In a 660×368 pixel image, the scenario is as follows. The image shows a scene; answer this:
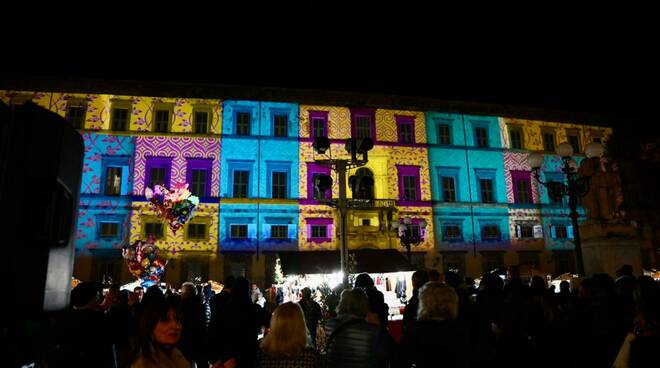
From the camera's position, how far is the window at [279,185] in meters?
29.1

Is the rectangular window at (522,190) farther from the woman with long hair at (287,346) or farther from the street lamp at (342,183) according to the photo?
the woman with long hair at (287,346)

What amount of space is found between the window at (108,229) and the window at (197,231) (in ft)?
14.4

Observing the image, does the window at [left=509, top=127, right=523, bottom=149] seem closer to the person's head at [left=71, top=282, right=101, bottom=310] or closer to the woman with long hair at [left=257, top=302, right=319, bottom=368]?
the person's head at [left=71, top=282, right=101, bottom=310]

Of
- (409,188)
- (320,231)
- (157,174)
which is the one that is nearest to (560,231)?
(409,188)

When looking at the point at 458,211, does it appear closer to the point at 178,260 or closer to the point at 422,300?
the point at 178,260

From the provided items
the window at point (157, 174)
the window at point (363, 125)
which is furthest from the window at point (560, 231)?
the window at point (157, 174)

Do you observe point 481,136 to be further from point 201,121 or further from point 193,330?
point 193,330

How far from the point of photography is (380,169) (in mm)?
30359

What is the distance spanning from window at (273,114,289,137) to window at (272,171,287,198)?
9.28 feet

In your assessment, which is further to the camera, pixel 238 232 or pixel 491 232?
pixel 491 232

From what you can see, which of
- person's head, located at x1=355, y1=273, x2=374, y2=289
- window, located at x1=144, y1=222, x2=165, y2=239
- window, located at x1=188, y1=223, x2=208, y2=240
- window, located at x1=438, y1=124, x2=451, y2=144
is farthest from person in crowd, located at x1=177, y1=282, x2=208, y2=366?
window, located at x1=438, y1=124, x2=451, y2=144

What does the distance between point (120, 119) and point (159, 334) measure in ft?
96.4

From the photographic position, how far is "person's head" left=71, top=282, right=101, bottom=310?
4.07 meters

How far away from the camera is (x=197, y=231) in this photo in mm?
27531
